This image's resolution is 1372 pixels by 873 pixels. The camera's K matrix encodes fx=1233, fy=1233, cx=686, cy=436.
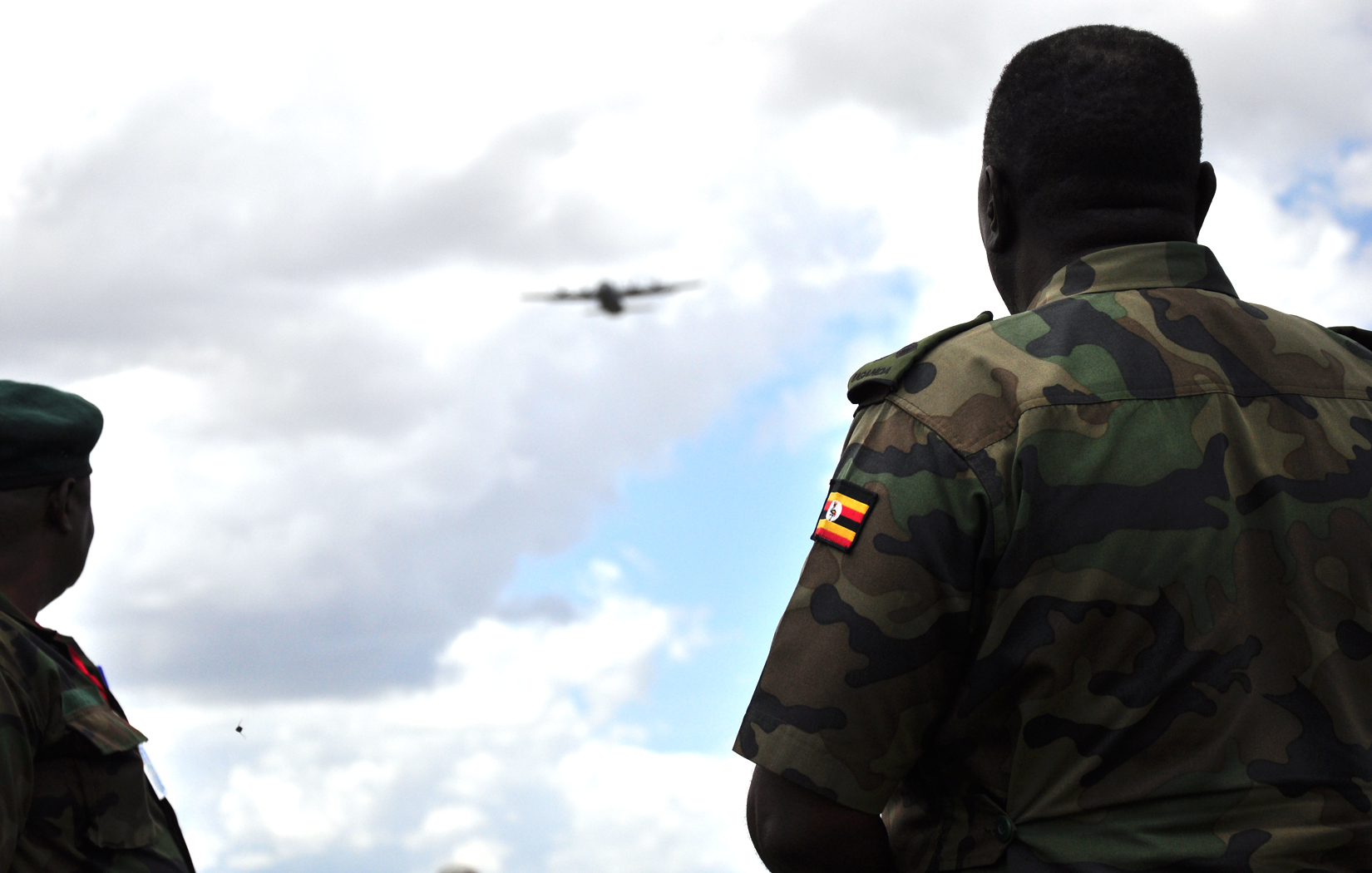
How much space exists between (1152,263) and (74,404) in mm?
4847

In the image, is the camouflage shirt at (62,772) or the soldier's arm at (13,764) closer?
the soldier's arm at (13,764)

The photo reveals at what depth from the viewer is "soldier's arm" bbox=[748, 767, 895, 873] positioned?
3180 millimetres

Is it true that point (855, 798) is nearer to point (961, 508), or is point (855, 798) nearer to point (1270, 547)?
point (961, 508)

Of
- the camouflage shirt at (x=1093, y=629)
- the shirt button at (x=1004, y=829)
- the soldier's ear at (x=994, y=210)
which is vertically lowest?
the shirt button at (x=1004, y=829)

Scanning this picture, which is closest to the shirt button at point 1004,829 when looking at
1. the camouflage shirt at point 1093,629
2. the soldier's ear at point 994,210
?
the camouflage shirt at point 1093,629

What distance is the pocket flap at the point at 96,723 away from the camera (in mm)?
4879

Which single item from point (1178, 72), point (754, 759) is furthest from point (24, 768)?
point (1178, 72)

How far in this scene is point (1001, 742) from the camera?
10.6ft

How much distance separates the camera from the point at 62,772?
4.86 m

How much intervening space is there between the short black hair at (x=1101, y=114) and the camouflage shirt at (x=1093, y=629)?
71 centimetres

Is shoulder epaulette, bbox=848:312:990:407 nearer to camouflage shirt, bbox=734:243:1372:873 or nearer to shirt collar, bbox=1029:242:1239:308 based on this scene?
camouflage shirt, bbox=734:243:1372:873

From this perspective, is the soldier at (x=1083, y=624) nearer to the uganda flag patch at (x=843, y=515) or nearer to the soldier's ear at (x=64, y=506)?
the uganda flag patch at (x=843, y=515)

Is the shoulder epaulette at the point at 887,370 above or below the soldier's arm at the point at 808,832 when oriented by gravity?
above

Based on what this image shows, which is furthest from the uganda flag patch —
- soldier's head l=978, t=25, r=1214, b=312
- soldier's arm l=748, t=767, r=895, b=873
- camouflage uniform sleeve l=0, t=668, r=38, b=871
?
camouflage uniform sleeve l=0, t=668, r=38, b=871
